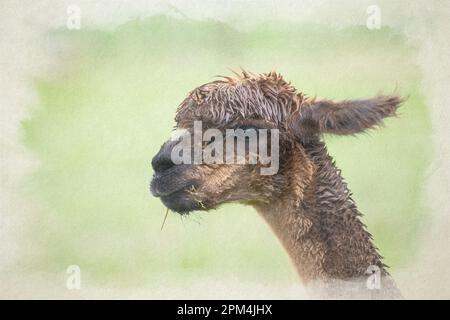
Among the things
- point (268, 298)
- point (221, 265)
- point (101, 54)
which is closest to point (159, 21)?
point (101, 54)

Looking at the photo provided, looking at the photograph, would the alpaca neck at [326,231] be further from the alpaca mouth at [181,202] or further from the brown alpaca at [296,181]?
the alpaca mouth at [181,202]

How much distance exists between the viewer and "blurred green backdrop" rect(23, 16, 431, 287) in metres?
3.45

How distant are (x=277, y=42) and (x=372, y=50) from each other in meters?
Answer: 0.52

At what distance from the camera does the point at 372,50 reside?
3.47 meters

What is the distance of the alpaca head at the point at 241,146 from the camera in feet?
9.04

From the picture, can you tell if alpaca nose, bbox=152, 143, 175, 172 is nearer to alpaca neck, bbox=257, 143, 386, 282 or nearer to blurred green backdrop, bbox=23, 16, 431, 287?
alpaca neck, bbox=257, 143, 386, 282

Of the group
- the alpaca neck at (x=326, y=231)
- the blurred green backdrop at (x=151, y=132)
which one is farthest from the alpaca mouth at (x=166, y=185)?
the blurred green backdrop at (x=151, y=132)

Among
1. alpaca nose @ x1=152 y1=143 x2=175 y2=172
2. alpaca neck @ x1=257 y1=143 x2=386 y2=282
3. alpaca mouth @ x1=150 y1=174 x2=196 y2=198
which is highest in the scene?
alpaca nose @ x1=152 y1=143 x2=175 y2=172

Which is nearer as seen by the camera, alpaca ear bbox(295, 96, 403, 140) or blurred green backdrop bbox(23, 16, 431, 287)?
alpaca ear bbox(295, 96, 403, 140)

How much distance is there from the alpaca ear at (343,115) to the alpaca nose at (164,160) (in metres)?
0.57

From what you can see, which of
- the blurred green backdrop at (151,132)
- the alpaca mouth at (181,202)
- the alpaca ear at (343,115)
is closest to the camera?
the alpaca ear at (343,115)

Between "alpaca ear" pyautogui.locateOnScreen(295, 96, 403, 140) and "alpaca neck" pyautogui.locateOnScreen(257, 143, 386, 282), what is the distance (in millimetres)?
89

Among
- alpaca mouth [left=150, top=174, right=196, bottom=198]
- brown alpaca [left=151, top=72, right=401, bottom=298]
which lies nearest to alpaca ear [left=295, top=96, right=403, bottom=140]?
brown alpaca [left=151, top=72, right=401, bottom=298]

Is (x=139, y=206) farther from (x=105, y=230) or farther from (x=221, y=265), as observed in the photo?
(x=221, y=265)
